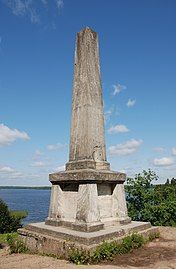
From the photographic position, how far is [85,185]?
274 inches

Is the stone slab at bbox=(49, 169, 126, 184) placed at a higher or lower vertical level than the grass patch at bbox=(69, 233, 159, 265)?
higher

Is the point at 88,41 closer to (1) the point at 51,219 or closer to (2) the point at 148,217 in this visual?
(1) the point at 51,219

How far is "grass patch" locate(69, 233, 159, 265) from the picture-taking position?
18.4 ft

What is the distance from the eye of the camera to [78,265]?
539 cm

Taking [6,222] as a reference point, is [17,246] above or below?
below

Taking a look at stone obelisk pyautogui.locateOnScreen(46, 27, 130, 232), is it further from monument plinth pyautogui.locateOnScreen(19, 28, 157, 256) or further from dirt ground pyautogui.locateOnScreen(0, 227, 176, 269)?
dirt ground pyautogui.locateOnScreen(0, 227, 176, 269)

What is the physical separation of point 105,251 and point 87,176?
1.75m

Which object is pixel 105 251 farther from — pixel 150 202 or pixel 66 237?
pixel 150 202

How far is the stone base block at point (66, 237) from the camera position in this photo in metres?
5.97

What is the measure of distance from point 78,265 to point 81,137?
3.33 meters

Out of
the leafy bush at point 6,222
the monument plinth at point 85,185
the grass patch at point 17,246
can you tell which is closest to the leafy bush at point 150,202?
the monument plinth at point 85,185

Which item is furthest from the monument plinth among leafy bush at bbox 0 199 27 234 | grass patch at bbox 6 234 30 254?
leafy bush at bbox 0 199 27 234

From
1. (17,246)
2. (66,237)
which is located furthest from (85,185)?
(17,246)

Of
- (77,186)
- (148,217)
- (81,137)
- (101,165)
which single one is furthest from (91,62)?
(148,217)
